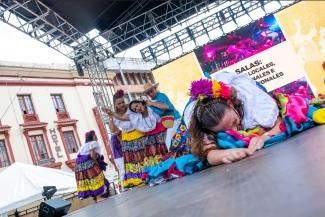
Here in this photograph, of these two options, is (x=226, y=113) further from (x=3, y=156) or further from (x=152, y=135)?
(x=3, y=156)

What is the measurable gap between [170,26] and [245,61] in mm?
1986

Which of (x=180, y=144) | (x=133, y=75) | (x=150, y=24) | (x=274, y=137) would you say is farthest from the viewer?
(x=133, y=75)

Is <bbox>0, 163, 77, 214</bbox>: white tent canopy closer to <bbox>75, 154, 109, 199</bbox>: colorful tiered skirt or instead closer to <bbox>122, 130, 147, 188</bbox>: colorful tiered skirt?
<bbox>75, 154, 109, 199</bbox>: colorful tiered skirt

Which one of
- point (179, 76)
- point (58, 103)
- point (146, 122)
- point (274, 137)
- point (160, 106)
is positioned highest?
point (58, 103)

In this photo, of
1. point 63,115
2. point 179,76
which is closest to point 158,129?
point 179,76

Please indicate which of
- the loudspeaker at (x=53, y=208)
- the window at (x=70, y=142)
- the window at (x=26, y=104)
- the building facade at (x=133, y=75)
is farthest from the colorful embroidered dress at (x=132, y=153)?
the building facade at (x=133, y=75)

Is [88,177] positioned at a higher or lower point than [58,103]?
lower

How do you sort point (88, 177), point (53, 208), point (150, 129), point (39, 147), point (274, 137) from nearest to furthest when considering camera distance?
point (274, 137), point (53, 208), point (150, 129), point (88, 177), point (39, 147)

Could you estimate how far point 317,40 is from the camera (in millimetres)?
7438

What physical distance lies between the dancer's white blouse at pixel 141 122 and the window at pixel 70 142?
10.4 m

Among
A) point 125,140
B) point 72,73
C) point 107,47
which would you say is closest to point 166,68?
point 107,47

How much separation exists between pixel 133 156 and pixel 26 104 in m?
10.3

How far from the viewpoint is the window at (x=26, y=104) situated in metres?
12.1

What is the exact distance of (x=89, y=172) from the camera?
4387 millimetres
